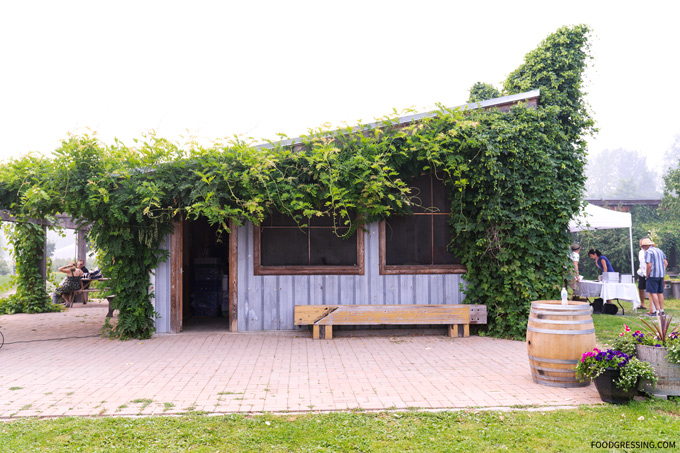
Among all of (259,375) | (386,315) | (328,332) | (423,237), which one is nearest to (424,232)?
(423,237)

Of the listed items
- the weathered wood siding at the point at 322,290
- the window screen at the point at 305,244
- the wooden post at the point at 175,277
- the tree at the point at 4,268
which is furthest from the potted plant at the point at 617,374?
the tree at the point at 4,268

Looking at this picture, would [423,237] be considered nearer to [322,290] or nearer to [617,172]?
[322,290]

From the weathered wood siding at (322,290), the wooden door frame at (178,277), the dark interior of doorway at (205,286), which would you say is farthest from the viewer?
the dark interior of doorway at (205,286)

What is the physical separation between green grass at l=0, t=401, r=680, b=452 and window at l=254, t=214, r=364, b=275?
4298 mm

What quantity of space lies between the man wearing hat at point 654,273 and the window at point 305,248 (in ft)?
19.7

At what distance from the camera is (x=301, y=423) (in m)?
4.07

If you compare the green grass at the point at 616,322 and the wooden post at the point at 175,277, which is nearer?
the green grass at the point at 616,322

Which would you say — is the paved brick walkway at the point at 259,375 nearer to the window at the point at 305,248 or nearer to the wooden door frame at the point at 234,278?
the wooden door frame at the point at 234,278

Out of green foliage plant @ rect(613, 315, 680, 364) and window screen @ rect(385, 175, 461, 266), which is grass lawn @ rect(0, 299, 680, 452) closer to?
green foliage plant @ rect(613, 315, 680, 364)

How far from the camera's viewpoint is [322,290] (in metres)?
8.49

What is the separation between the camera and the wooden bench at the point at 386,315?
26.3ft

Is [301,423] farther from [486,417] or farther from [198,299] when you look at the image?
[198,299]

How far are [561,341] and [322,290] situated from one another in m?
4.30

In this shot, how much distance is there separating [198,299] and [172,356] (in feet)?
14.4
